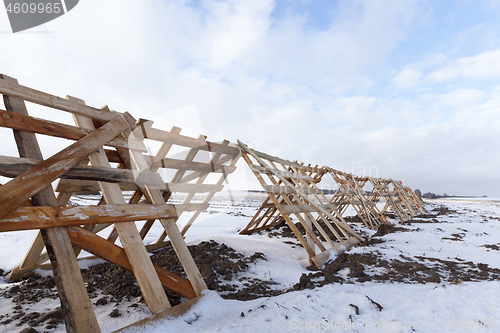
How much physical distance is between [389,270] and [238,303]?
2830 millimetres

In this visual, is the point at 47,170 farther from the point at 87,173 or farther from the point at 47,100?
the point at 47,100

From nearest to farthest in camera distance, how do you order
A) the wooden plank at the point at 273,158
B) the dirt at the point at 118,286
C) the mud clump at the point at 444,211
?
the dirt at the point at 118,286 < the wooden plank at the point at 273,158 < the mud clump at the point at 444,211

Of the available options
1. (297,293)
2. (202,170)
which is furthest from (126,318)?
(202,170)

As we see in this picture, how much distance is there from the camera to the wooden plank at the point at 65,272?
1866mm

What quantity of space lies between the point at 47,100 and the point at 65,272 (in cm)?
180

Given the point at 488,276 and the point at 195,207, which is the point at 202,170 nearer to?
the point at 195,207

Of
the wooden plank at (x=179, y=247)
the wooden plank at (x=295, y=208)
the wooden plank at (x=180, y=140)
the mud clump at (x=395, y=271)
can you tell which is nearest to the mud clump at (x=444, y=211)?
the mud clump at (x=395, y=271)

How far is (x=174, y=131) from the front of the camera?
3.96m

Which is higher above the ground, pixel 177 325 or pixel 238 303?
pixel 177 325

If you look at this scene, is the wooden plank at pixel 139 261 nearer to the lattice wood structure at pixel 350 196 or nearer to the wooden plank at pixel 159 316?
the wooden plank at pixel 159 316

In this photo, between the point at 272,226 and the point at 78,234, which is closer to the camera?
the point at 78,234

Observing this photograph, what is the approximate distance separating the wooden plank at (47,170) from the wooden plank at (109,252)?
46 centimetres

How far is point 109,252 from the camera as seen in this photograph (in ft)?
7.43

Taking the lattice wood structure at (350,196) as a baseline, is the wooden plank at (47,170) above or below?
above
